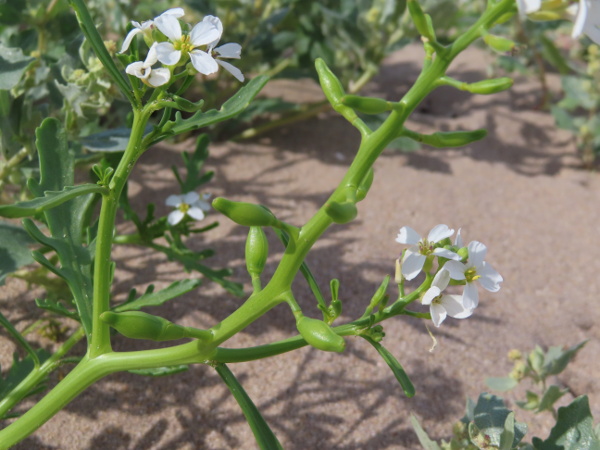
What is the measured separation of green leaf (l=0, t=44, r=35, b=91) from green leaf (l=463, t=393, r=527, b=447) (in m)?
1.27

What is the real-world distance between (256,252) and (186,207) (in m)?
0.77

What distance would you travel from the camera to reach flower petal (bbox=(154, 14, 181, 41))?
1.21m

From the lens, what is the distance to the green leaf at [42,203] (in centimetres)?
104

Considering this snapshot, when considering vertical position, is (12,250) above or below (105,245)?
below

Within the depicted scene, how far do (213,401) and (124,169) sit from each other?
0.71m

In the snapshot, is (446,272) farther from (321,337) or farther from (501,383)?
(501,383)

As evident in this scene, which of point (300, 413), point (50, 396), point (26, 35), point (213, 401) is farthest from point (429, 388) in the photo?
point (26, 35)

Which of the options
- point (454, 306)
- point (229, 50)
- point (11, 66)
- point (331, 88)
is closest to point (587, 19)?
point (331, 88)

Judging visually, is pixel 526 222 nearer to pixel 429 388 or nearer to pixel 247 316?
pixel 429 388

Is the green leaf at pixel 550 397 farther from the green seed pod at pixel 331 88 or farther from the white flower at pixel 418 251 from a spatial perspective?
the green seed pod at pixel 331 88

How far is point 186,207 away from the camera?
1973 mm

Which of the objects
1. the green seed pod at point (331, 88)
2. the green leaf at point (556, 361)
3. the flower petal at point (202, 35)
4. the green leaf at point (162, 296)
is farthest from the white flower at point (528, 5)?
the green leaf at point (556, 361)

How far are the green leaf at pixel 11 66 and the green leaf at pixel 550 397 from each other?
1.41m

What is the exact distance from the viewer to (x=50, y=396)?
1247 mm
